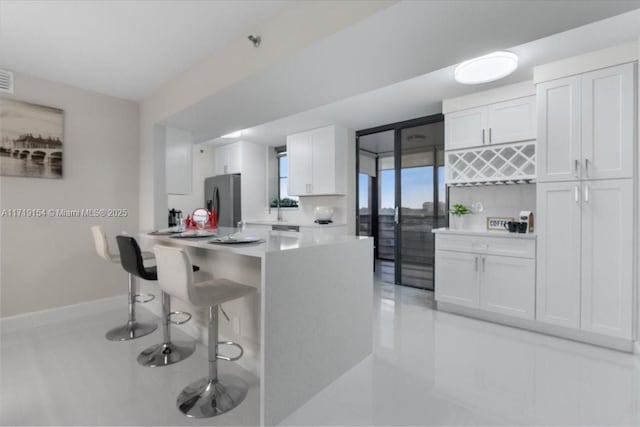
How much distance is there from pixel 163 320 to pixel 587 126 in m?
3.91

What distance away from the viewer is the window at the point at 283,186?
5.93 m

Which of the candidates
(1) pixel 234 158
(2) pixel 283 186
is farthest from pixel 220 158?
(2) pixel 283 186

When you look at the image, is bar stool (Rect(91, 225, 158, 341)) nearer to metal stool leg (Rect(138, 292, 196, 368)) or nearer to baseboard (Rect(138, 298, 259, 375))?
baseboard (Rect(138, 298, 259, 375))

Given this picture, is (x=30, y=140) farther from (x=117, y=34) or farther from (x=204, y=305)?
(x=204, y=305)

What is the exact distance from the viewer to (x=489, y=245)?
10.1 feet

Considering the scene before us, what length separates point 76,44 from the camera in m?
2.34

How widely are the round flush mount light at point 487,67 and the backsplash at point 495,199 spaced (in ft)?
4.82

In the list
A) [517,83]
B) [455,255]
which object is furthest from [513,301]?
[517,83]

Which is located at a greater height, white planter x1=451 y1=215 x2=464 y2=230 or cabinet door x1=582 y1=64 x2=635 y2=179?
cabinet door x1=582 y1=64 x2=635 y2=179

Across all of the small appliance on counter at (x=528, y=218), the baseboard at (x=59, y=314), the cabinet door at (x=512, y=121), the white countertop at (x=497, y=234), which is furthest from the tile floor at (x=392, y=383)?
the cabinet door at (x=512, y=121)

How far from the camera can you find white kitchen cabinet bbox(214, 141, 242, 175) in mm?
5617

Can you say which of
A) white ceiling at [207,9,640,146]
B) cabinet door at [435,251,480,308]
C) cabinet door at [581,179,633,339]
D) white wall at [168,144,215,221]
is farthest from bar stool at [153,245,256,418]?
white wall at [168,144,215,221]

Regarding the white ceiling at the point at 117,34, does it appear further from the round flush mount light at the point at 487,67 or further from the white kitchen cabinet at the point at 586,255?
the white kitchen cabinet at the point at 586,255

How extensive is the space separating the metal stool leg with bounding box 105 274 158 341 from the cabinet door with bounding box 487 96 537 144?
398 centimetres
